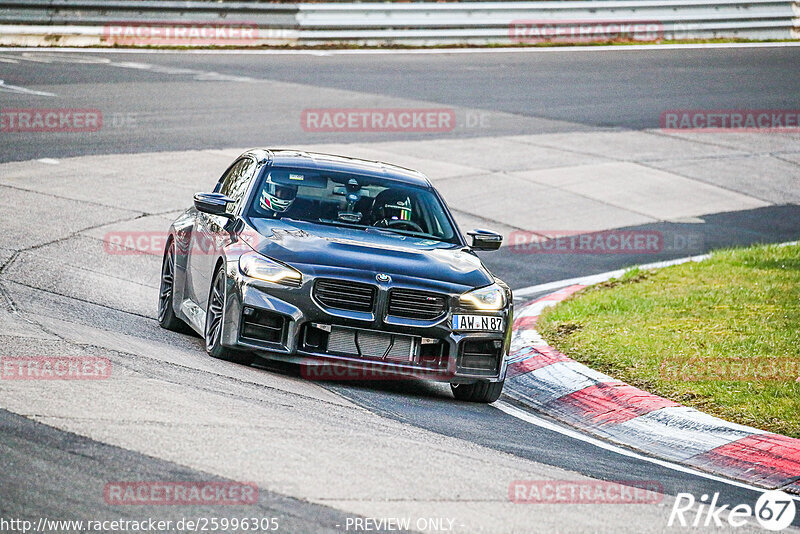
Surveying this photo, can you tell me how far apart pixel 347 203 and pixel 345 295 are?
1.40 meters

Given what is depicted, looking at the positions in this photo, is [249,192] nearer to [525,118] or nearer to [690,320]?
[690,320]

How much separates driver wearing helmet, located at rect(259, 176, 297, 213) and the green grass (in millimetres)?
2691

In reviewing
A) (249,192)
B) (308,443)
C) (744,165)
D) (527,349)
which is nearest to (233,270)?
(249,192)

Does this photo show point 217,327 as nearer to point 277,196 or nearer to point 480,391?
point 277,196

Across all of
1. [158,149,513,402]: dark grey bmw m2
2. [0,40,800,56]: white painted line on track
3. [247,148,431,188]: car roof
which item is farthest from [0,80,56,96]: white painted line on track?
[158,149,513,402]: dark grey bmw m2

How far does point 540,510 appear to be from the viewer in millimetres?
6133

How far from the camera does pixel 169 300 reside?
1055 centimetres

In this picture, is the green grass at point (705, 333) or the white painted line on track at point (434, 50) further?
the white painted line on track at point (434, 50)

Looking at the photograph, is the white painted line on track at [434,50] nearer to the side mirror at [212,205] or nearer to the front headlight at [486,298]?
the side mirror at [212,205]

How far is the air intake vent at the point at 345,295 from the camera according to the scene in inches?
340

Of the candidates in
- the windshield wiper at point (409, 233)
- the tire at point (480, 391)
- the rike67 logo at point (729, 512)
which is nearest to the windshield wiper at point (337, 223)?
the windshield wiper at point (409, 233)

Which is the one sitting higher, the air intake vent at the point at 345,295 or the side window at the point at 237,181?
the side window at the point at 237,181

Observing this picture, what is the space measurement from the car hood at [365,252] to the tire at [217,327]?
424 millimetres

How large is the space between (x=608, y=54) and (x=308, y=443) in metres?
26.5
